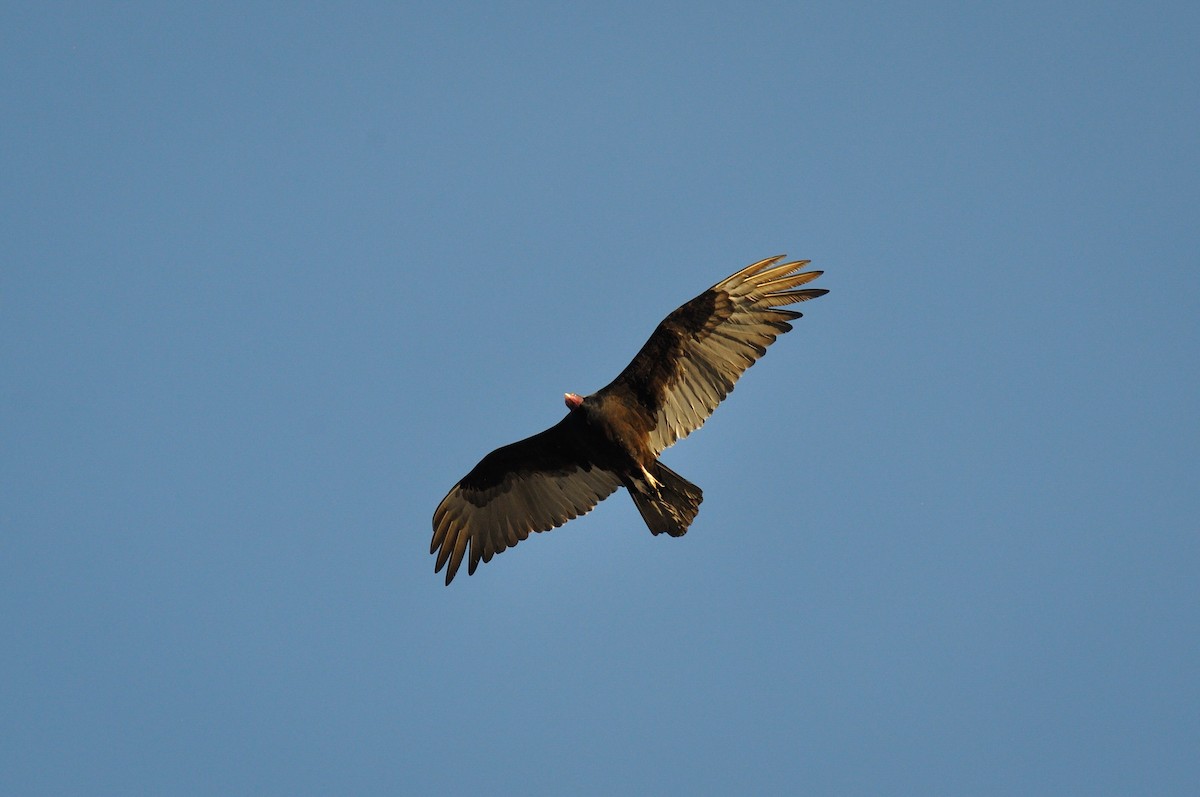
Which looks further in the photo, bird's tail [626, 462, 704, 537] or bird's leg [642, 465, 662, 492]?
bird's leg [642, 465, 662, 492]

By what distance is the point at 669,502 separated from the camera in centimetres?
961

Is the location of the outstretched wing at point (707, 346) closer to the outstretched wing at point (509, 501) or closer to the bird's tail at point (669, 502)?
the bird's tail at point (669, 502)

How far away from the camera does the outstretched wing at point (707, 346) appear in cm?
967

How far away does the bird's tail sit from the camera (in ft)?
31.2

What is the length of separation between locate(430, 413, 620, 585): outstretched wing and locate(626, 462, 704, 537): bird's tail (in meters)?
0.83

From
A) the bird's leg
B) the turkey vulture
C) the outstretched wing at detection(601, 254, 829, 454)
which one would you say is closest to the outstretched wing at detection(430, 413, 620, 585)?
the turkey vulture

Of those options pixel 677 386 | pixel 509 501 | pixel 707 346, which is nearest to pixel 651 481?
pixel 677 386

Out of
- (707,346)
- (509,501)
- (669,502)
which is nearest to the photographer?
(669,502)

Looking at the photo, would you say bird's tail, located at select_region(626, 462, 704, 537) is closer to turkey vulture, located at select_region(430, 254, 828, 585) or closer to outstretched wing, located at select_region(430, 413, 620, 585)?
turkey vulture, located at select_region(430, 254, 828, 585)

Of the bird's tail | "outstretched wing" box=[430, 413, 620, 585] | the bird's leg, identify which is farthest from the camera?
"outstretched wing" box=[430, 413, 620, 585]

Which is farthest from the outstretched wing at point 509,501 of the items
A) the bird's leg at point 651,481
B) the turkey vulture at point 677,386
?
the bird's leg at point 651,481

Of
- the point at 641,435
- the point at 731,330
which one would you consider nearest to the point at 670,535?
the point at 641,435

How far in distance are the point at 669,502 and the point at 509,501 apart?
A: 68.1 inches

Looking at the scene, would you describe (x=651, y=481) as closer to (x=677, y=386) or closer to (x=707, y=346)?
(x=677, y=386)
